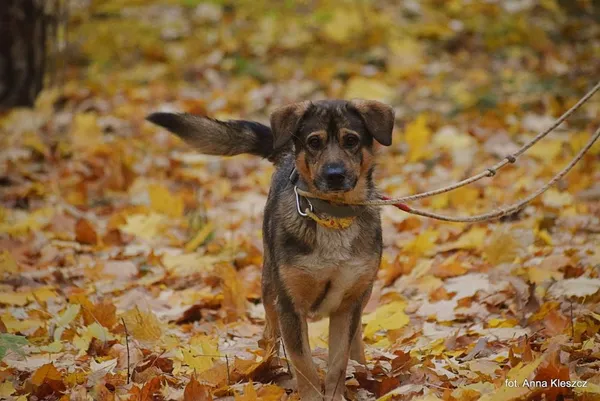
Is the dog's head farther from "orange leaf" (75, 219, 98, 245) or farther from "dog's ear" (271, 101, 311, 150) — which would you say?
"orange leaf" (75, 219, 98, 245)

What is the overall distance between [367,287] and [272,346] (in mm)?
666

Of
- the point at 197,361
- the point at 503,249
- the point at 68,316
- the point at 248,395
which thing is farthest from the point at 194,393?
the point at 503,249

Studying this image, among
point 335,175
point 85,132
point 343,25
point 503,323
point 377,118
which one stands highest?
point 377,118

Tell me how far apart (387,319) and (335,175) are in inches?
58.1

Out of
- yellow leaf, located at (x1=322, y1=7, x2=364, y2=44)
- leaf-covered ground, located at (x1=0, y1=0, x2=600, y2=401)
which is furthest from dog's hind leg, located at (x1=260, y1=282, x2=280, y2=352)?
yellow leaf, located at (x1=322, y1=7, x2=364, y2=44)

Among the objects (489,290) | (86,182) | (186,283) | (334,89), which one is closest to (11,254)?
(186,283)

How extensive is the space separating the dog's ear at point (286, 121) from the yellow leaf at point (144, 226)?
304 cm

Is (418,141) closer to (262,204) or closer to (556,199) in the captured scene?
(262,204)

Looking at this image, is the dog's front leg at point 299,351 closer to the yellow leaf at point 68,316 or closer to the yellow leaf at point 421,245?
the yellow leaf at point 68,316

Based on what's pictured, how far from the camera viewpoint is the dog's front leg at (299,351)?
14.2 feet

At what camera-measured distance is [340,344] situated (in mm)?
4434

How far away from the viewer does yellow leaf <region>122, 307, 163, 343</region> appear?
493 cm

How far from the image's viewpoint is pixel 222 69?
1277cm

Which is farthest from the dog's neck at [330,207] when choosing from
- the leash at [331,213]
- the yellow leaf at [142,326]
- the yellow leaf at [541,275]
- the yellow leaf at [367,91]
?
the yellow leaf at [367,91]
